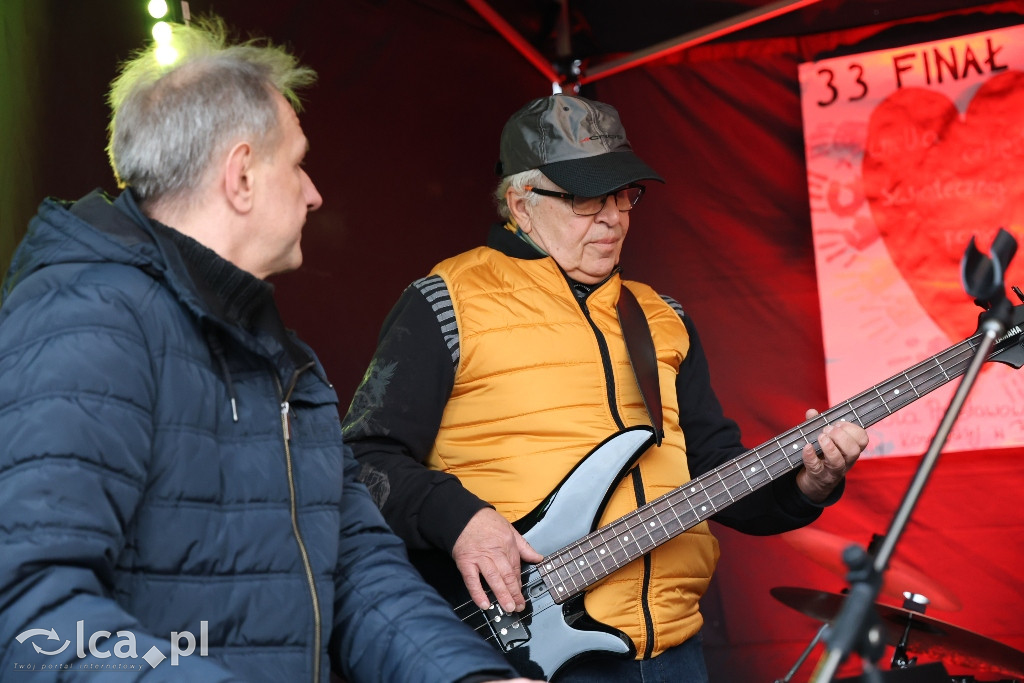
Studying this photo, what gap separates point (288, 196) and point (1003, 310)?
1.04m

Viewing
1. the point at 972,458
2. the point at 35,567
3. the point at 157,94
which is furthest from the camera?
the point at 972,458

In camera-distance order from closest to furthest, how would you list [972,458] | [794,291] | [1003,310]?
[1003,310] → [972,458] → [794,291]

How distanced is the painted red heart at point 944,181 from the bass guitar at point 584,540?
5.29 ft

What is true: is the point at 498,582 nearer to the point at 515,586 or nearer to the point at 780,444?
the point at 515,586

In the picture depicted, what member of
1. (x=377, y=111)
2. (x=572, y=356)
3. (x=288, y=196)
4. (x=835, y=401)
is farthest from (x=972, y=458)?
(x=288, y=196)

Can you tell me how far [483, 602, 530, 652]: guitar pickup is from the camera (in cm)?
231

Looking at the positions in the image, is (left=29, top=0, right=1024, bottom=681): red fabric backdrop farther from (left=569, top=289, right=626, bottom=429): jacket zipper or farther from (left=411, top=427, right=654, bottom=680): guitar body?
(left=411, top=427, right=654, bottom=680): guitar body

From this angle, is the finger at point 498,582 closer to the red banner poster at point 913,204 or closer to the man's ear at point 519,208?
the man's ear at point 519,208

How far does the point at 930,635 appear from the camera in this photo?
340 centimetres

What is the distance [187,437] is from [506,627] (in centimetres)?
112

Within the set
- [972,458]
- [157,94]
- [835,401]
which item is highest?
[157,94]

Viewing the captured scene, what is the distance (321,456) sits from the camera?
5.37 ft

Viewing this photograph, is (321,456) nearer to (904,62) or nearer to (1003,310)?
(1003,310)

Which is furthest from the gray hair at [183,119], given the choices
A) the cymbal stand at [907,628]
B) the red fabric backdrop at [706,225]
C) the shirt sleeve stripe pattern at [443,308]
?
the cymbal stand at [907,628]
